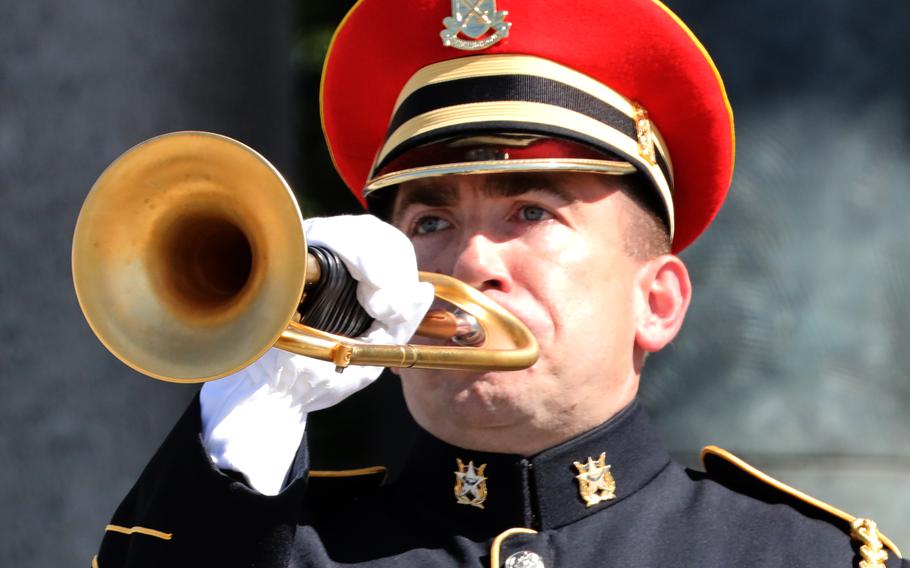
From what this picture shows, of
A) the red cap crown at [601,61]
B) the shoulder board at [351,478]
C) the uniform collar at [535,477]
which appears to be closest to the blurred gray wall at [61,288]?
the red cap crown at [601,61]

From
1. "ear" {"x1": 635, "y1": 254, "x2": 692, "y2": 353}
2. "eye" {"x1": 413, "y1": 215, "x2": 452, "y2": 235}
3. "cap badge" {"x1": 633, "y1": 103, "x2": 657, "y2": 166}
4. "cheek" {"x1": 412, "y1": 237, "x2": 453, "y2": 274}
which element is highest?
"cap badge" {"x1": 633, "y1": 103, "x2": 657, "y2": 166}

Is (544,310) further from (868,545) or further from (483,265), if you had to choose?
(868,545)

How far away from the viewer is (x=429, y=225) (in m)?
4.01

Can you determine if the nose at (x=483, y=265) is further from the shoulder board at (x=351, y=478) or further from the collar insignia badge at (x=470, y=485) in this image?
the shoulder board at (x=351, y=478)

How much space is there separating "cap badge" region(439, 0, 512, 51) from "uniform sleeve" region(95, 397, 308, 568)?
1.04m

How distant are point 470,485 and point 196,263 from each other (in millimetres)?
857

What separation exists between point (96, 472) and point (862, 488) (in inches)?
92.1

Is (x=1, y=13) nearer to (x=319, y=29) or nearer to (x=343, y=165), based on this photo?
(x=343, y=165)

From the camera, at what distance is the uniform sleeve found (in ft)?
11.4

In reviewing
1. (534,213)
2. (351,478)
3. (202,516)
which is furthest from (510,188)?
(202,516)

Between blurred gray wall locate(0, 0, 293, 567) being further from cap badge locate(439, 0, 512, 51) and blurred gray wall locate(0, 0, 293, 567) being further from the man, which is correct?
cap badge locate(439, 0, 512, 51)

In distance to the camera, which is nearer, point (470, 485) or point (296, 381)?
point (296, 381)

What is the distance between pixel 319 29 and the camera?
7.20 metres

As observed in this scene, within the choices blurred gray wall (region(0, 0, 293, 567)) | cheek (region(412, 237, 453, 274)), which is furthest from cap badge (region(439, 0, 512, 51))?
blurred gray wall (region(0, 0, 293, 567))
